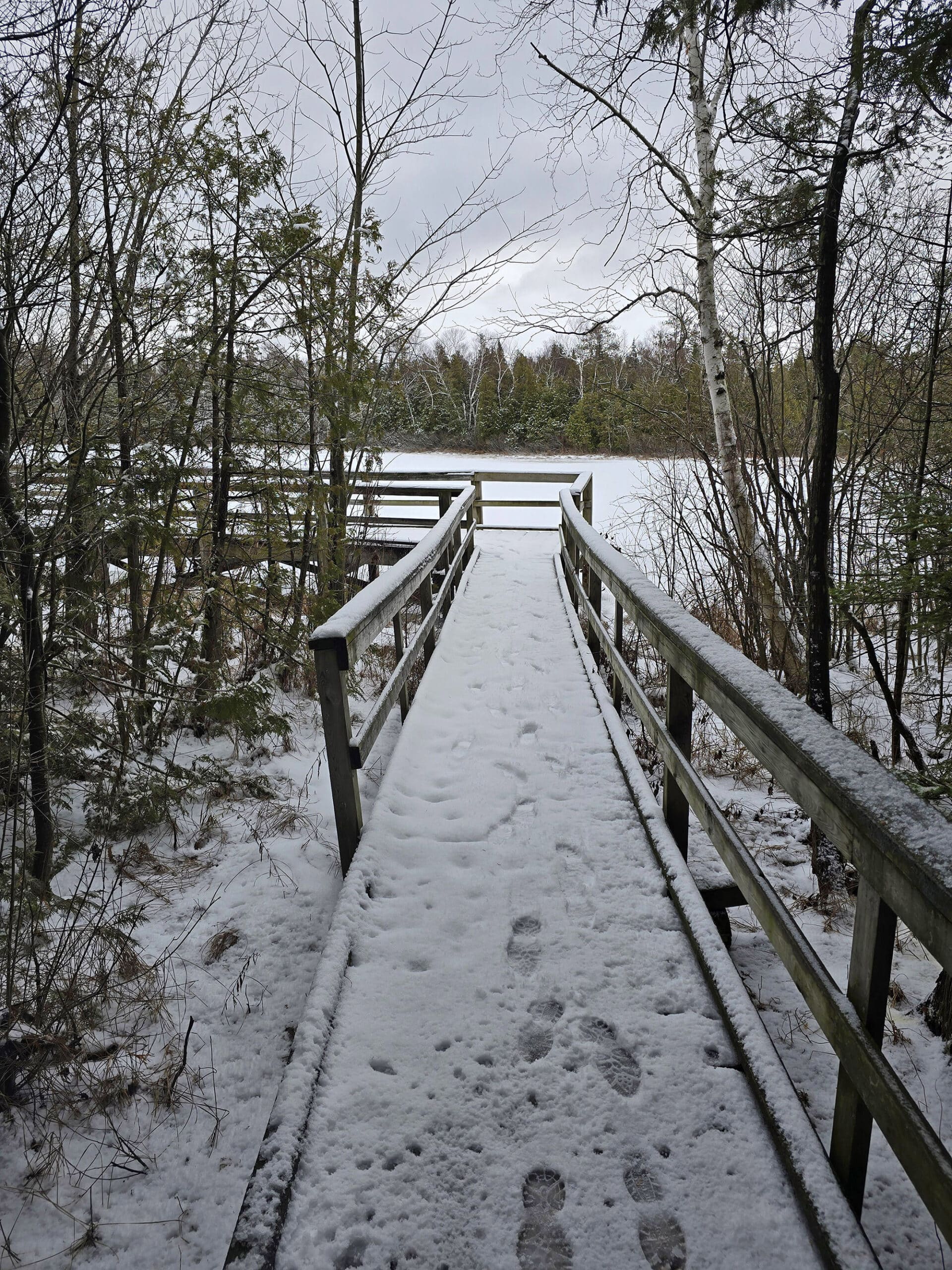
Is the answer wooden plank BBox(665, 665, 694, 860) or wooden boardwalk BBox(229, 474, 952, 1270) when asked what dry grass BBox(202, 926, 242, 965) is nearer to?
wooden boardwalk BBox(229, 474, 952, 1270)

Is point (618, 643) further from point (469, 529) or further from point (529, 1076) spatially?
point (469, 529)

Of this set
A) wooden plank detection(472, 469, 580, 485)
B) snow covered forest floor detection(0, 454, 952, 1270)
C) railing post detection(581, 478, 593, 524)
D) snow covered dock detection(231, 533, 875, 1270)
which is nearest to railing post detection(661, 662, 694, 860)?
snow covered dock detection(231, 533, 875, 1270)

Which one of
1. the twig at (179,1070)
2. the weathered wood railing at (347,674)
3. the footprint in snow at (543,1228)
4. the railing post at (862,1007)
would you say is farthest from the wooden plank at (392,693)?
the railing post at (862,1007)

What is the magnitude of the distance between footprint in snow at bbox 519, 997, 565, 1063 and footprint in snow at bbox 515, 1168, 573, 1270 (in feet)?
1.01

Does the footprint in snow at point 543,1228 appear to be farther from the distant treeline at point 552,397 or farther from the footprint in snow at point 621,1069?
the distant treeline at point 552,397

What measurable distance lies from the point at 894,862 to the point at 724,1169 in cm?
94

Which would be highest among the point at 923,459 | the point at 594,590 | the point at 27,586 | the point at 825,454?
the point at 923,459

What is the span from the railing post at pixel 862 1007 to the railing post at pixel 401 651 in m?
2.85

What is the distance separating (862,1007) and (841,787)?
0.41m

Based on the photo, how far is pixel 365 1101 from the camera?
1.78 m

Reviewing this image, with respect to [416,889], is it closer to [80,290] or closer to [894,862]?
[894,862]

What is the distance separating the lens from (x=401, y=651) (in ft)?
13.7

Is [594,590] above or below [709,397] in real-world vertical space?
below

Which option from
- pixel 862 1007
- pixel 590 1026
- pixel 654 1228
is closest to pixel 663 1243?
pixel 654 1228
